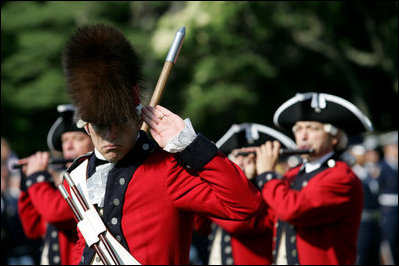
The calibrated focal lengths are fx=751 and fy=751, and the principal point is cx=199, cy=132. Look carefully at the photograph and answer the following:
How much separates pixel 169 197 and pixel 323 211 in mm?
2265

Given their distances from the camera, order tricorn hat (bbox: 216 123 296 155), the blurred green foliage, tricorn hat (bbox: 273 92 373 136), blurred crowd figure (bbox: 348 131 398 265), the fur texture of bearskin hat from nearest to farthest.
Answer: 1. the fur texture of bearskin hat
2. tricorn hat (bbox: 273 92 373 136)
3. tricorn hat (bbox: 216 123 296 155)
4. blurred crowd figure (bbox: 348 131 398 265)
5. the blurred green foliage

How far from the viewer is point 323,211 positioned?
18.4 ft

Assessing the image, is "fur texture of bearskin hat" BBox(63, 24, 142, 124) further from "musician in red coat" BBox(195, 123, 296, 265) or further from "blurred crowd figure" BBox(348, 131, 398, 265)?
"blurred crowd figure" BBox(348, 131, 398, 265)

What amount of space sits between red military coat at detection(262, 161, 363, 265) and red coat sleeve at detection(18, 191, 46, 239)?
7.68 ft

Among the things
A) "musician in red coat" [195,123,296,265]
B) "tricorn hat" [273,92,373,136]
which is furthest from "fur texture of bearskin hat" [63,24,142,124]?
"musician in red coat" [195,123,296,265]

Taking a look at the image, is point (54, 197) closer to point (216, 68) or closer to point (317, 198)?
point (317, 198)

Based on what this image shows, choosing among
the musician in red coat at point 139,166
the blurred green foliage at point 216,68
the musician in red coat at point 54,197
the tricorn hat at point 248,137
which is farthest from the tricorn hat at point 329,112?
the blurred green foliage at point 216,68

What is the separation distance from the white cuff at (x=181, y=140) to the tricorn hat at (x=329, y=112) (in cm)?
267

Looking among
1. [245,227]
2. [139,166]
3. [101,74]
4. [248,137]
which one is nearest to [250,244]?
[245,227]

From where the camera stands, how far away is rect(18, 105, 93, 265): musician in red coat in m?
6.09

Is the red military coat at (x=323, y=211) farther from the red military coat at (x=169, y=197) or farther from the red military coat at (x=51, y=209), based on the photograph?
the red military coat at (x=169, y=197)

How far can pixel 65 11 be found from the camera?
65.0 feet

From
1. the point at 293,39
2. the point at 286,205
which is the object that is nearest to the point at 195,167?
the point at 286,205

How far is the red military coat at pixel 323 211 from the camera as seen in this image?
18.3 ft
